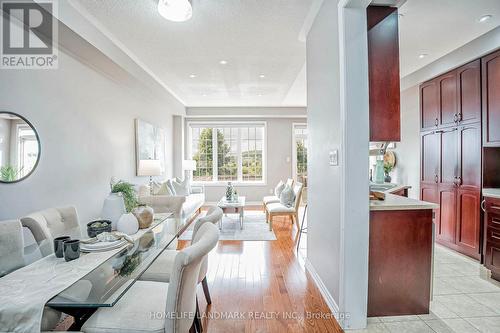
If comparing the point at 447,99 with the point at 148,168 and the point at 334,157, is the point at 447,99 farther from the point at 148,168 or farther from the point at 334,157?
the point at 148,168

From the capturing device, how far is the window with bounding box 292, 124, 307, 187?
7.37 meters

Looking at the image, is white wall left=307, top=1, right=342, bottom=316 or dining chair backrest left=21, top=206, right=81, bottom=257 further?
white wall left=307, top=1, right=342, bottom=316

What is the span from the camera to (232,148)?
742 cm

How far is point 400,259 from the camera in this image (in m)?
1.99

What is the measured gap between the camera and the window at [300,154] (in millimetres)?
7367

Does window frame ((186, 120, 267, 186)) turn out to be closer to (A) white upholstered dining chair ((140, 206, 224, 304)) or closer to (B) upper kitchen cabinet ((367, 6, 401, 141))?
(B) upper kitchen cabinet ((367, 6, 401, 141))

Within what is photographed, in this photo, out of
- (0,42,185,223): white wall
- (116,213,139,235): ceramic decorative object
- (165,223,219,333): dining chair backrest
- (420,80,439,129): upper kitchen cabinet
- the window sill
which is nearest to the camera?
(165,223,219,333): dining chair backrest

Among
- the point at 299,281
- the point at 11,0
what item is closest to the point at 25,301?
the point at 299,281

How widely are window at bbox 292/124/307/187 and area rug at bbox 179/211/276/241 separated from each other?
91.3 inches

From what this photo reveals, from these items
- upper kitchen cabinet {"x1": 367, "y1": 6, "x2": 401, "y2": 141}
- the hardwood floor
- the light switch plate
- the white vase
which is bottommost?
the hardwood floor

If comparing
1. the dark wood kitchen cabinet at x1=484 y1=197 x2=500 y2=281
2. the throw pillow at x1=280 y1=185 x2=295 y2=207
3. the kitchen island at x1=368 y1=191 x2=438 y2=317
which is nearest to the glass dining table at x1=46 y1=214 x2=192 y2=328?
the kitchen island at x1=368 y1=191 x2=438 y2=317

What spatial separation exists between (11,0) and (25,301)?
8.24 ft

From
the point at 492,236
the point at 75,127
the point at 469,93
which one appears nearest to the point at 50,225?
the point at 75,127

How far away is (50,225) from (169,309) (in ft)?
4.33
